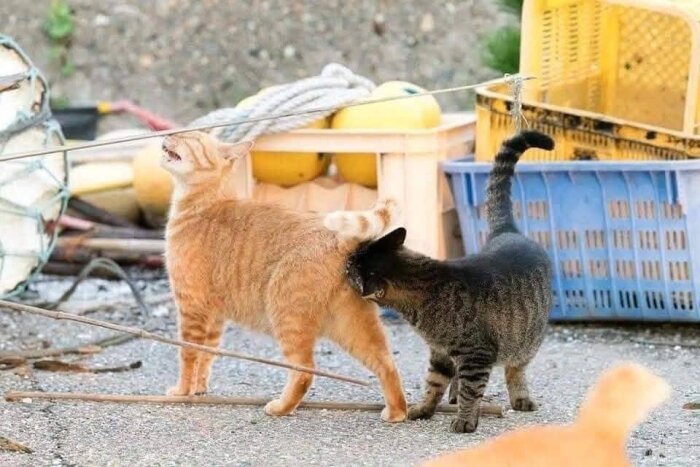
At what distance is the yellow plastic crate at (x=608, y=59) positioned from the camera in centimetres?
491

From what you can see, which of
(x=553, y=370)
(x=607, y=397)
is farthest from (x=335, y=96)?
(x=607, y=397)

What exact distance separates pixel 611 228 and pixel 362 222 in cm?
135

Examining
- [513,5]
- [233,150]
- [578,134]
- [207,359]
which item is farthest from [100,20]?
[207,359]

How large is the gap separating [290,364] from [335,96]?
1.58 meters

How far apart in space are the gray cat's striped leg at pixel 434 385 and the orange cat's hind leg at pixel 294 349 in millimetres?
312

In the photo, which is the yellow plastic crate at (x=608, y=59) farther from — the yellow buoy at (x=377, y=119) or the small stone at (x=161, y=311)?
the small stone at (x=161, y=311)

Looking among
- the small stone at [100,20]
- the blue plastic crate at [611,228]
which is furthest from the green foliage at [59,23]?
the blue plastic crate at [611,228]

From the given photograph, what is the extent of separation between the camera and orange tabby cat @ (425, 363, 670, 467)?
191 cm

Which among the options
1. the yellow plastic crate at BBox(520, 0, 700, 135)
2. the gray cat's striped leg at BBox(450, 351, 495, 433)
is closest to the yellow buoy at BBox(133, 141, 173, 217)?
the yellow plastic crate at BBox(520, 0, 700, 135)

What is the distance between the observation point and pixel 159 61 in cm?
826

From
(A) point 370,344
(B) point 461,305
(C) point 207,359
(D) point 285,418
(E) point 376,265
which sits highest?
(E) point 376,265

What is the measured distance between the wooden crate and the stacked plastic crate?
3.3 inches

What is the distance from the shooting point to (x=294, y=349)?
3613mm

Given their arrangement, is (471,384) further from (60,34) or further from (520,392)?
(60,34)
